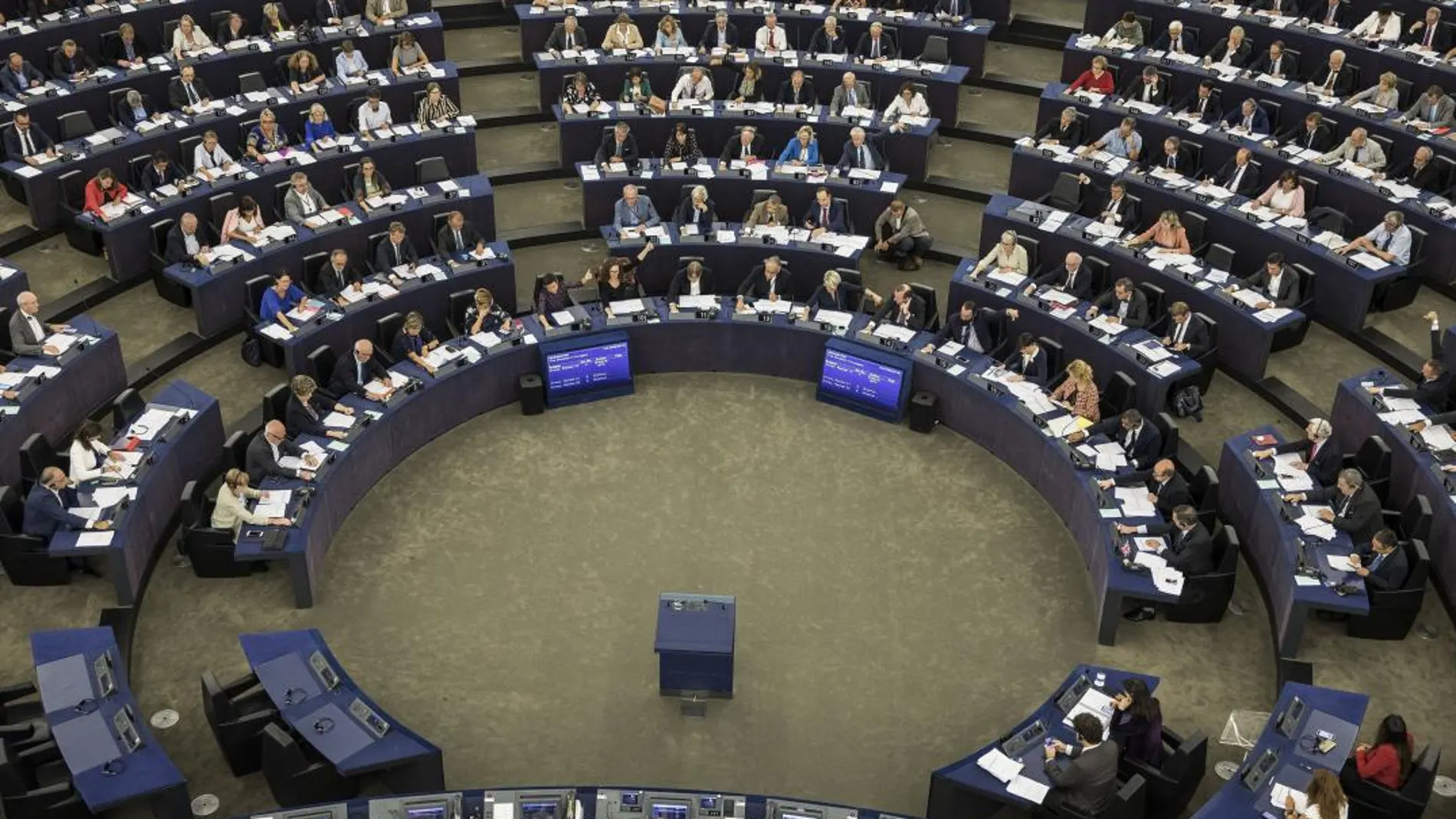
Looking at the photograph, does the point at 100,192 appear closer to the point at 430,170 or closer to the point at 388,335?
the point at 430,170

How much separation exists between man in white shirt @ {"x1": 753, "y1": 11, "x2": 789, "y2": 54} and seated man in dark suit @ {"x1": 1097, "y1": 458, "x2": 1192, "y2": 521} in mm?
11309

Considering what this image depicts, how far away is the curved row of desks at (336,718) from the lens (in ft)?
41.0

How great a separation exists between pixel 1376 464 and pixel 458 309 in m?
11.1

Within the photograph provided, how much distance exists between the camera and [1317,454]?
51.9 ft

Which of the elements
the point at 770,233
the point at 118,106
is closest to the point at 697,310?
the point at 770,233

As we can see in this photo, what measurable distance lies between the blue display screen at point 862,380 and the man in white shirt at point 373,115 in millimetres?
8129

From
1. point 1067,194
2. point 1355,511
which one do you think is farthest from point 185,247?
point 1355,511

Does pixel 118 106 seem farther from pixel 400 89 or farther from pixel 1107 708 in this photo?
pixel 1107 708

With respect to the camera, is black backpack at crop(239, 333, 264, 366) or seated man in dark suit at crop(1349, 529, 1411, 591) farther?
black backpack at crop(239, 333, 264, 366)

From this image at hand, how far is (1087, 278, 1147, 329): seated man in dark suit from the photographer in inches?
714

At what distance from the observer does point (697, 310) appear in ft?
62.3

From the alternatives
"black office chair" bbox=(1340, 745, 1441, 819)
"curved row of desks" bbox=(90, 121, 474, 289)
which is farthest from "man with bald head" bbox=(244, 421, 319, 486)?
"black office chair" bbox=(1340, 745, 1441, 819)

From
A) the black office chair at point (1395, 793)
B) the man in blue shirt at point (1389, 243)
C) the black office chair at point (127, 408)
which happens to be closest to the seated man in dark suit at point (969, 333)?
the man in blue shirt at point (1389, 243)

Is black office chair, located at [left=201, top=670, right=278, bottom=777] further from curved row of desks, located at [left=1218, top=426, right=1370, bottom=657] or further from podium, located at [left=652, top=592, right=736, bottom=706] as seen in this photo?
curved row of desks, located at [left=1218, top=426, right=1370, bottom=657]
